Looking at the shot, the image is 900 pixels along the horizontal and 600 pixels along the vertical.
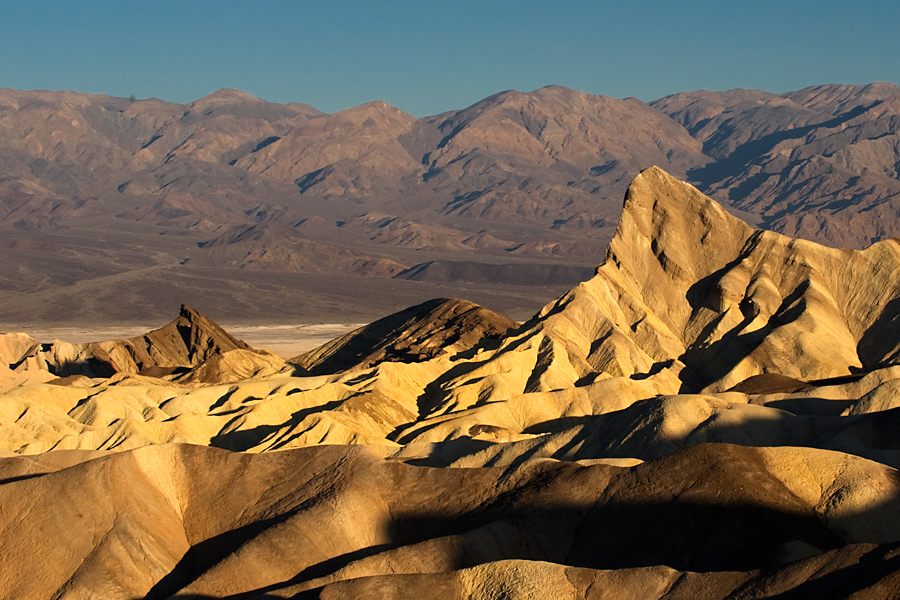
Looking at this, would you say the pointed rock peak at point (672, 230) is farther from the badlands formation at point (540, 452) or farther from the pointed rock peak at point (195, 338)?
the pointed rock peak at point (195, 338)

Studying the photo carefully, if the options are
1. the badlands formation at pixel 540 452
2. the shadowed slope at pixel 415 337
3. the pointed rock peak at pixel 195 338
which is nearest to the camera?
the badlands formation at pixel 540 452

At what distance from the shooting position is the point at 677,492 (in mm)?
28641

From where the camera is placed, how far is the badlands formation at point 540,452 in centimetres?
2666

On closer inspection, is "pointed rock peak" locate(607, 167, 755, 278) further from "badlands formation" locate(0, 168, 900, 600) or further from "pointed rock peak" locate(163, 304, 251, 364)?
"pointed rock peak" locate(163, 304, 251, 364)

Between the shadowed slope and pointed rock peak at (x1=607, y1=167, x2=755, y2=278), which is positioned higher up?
pointed rock peak at (x1=607, y1=167, x2=755, y2=278)

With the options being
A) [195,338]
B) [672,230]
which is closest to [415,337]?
[195,338]

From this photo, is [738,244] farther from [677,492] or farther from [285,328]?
[285,328]

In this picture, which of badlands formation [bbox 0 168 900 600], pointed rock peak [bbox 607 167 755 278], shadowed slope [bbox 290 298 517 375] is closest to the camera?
badlands formation [bbox 0 168 900 600]

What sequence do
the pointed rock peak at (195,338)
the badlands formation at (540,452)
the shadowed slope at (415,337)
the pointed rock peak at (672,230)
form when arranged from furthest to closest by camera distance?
the pointed rock peak at (195,338) < the shadowed slope at (415,337) < the pointed rock peak at (672,230) < the badlands formation at (540,452)

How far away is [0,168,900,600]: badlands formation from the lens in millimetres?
26656

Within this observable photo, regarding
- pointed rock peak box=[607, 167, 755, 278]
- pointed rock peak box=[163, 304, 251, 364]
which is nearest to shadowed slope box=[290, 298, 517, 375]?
pointed rock peak box=[163, 304, 251, 364]

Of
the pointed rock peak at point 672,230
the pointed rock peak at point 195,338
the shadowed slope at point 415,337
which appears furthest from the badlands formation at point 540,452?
the pointed rock peak at point 195,338

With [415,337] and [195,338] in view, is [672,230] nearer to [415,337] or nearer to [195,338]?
[415,337]

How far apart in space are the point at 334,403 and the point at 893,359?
3204cm
